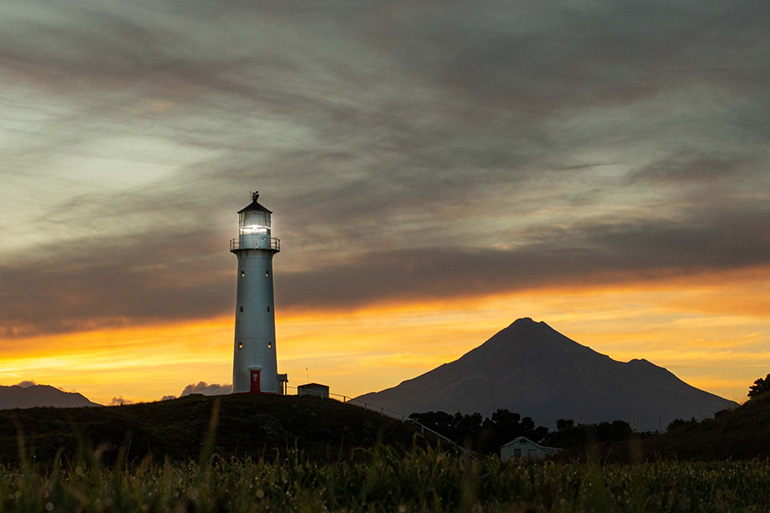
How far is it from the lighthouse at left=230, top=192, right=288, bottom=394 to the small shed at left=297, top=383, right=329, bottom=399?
3317mm

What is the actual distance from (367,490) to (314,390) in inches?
3077

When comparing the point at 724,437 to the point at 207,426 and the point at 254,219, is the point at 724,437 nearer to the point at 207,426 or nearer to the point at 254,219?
the point at 207,426

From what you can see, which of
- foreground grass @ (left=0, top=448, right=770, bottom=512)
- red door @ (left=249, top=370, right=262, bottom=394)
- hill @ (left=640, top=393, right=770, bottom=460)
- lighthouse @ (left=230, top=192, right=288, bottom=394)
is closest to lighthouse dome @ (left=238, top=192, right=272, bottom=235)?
lighthouse @ (left=230, top=192, right=288, bottom=394)

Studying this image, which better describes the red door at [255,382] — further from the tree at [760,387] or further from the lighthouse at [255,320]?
the tree at [760,387]

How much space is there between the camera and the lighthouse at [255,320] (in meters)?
77.4

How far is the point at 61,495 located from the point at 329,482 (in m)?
2.12


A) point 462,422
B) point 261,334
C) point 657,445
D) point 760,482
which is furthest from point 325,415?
point 760,482

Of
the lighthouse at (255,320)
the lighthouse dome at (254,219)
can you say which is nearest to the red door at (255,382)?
the lighthouse at (255,320)

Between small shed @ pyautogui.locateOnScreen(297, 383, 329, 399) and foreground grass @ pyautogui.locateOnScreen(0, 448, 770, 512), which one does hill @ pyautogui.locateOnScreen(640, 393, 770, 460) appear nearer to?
foreground grass @ pyautogui.locateOnScreen(0, 448, 770, 512)

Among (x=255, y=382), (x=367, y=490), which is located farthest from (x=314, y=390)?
(x=367, y=490)

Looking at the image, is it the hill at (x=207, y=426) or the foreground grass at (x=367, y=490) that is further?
the hill at (x=207, y=426)

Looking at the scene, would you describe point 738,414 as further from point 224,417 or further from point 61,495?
point 61,495

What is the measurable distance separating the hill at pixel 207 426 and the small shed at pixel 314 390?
373 centimetres

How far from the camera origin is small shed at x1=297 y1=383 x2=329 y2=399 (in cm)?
8243
